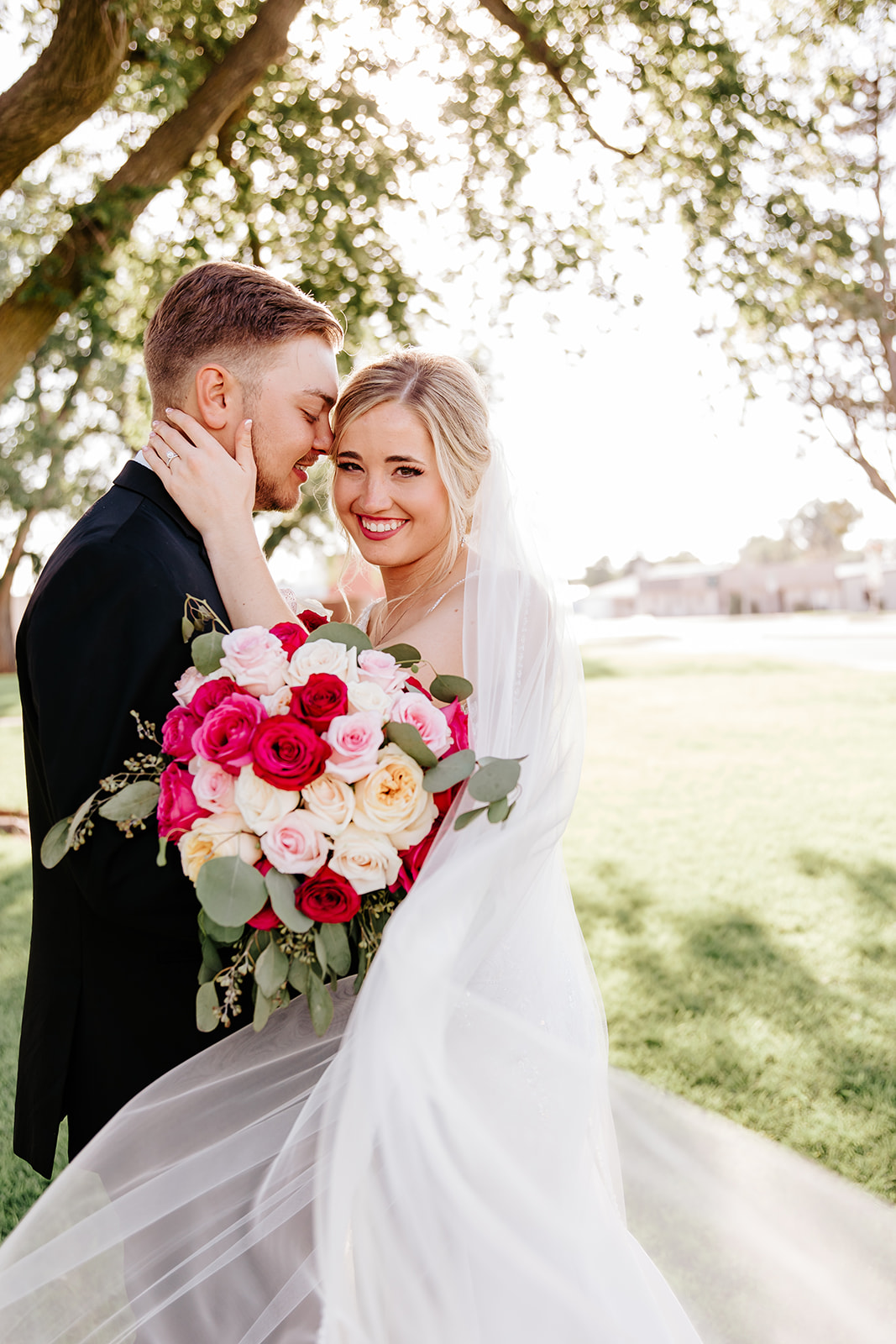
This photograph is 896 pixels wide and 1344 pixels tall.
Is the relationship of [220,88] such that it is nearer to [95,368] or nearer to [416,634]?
[416,634]

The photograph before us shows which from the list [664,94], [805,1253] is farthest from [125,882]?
[664,94]

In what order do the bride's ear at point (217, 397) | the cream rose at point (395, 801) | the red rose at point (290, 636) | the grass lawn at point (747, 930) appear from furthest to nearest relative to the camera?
the grass lawn at point (747, 930)
the bride's ear at point (217, 397)
the red rose at point (290, 636)
the cream rose at point (395, 801)

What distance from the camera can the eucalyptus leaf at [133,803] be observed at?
1.77 meters

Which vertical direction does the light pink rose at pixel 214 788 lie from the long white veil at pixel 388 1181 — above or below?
above

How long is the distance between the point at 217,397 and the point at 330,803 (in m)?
1.25

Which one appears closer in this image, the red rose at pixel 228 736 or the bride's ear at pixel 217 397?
the red rose at pixel 228 736

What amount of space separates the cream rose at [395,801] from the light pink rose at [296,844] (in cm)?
9

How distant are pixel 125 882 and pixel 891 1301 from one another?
2672mm

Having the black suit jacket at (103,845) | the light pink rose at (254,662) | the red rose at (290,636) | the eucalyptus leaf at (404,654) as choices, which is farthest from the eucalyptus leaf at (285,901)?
the eucalyptus leaf at (404,654)

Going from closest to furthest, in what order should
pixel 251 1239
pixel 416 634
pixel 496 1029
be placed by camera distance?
1. pixel 251 1239
2. pixel 496 1029
3. pixel 416 634

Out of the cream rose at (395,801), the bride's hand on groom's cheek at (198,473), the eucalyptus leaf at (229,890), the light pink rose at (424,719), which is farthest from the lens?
the bride's hand on groom's cheek at (198,473)

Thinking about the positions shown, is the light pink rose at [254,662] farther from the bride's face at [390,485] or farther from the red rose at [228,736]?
the bride's face at [390,485]

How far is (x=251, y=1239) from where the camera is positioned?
1.85 m

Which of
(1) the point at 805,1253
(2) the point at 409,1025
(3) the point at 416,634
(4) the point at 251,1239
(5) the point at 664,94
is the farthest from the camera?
(5) the point at 664,94
